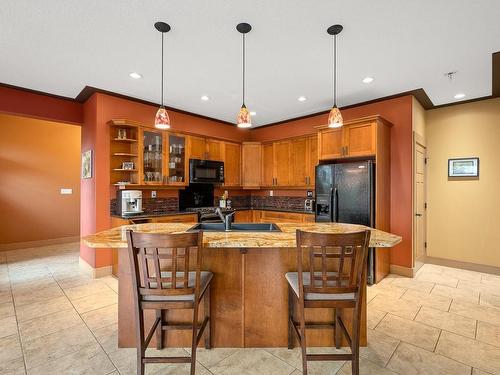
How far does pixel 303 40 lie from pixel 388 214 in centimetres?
284

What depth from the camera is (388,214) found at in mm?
4004

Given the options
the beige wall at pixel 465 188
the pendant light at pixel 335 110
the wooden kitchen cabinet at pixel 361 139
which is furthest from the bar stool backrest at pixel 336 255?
the beige wall at pixel 465 188

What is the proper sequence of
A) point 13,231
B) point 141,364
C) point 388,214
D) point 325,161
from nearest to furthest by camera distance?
point 141,364, point 388,214, point 325,161, point 13,231

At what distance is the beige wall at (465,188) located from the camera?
4027mm

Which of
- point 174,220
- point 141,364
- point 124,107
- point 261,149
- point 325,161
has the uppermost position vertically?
point 124,107

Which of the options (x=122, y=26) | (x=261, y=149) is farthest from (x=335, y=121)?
(x=261, y=149)

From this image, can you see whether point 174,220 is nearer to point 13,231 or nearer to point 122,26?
point 122,26

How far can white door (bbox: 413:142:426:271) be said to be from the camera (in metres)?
4.05

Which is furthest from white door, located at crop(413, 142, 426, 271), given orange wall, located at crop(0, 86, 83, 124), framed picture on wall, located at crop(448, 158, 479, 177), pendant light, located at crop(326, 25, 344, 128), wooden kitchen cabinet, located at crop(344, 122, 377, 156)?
orange wall, located at crop(0, 86, 83, 124)

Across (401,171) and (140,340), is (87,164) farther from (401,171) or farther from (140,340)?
(401,171)

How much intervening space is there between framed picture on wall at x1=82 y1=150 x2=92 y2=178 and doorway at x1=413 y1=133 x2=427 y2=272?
4909mm

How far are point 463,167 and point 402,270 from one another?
6.55 feet

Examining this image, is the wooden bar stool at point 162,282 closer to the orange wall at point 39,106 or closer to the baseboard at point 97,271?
the baseboard at point 97,271

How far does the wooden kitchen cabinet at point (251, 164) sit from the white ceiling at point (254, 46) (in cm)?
178
